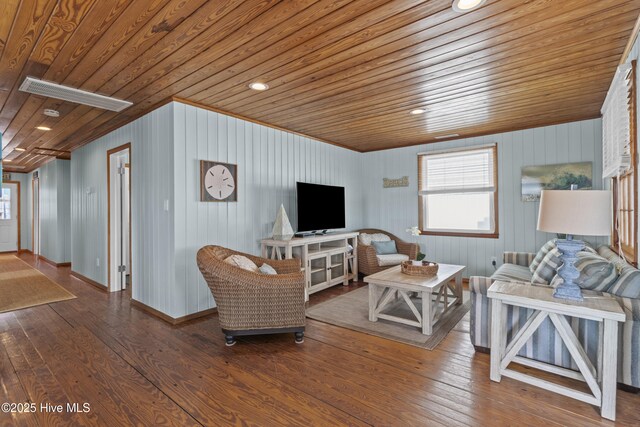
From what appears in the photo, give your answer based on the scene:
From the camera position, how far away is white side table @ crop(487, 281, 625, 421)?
A: 5.86 ft

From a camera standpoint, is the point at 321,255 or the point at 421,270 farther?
the point at 321,255

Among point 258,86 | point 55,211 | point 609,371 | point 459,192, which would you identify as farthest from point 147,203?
point 55,211

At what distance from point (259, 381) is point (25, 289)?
4.75m

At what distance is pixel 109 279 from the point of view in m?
4.58

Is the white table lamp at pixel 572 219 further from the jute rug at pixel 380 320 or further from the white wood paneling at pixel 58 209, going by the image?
the white wood paneling at pixel 58 209

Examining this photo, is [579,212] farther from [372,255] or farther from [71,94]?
[71,94]

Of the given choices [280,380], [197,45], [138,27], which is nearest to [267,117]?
[197,45]

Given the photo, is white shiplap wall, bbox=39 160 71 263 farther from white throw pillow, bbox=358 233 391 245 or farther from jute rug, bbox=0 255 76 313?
white throw pillow, bbox=358 233 391 245

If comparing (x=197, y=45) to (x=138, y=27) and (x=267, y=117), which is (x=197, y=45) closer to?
(x=138, y=27)

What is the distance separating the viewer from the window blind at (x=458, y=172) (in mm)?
4953

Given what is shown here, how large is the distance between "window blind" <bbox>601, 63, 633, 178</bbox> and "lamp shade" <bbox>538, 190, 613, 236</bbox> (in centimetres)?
91

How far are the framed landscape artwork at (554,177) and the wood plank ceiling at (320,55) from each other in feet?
2.28

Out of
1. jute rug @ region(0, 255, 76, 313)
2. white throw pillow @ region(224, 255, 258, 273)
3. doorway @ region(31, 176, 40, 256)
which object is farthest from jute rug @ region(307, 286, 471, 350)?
doorway @ region(31, 176, 40, 256)

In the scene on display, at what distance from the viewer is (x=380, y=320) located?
334cm
